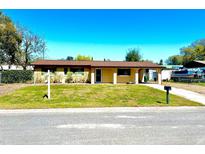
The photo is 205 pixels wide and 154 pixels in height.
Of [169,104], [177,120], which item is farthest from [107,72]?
[177,120]

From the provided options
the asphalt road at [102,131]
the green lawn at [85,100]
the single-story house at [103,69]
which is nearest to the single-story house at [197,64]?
the single-story house at [103,69]

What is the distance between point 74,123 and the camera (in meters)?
9.16

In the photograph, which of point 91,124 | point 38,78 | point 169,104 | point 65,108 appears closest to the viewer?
point 91,124

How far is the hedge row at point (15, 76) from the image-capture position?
107ft

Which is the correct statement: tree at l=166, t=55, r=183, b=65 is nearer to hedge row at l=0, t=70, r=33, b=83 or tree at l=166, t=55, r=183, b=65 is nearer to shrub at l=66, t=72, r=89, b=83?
shrub at l=66, t=72, r=89, b=83

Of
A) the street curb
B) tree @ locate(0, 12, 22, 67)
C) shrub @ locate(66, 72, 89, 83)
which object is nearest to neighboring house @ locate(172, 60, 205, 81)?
shrub @ locate(66, 72, 89, 83)

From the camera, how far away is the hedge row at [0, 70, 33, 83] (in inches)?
1283

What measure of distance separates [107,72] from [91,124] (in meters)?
26.3

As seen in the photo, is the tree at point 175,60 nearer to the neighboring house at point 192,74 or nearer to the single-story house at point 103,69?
the neighboring house at point 192,74

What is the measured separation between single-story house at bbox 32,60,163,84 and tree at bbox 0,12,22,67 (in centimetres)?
1066
